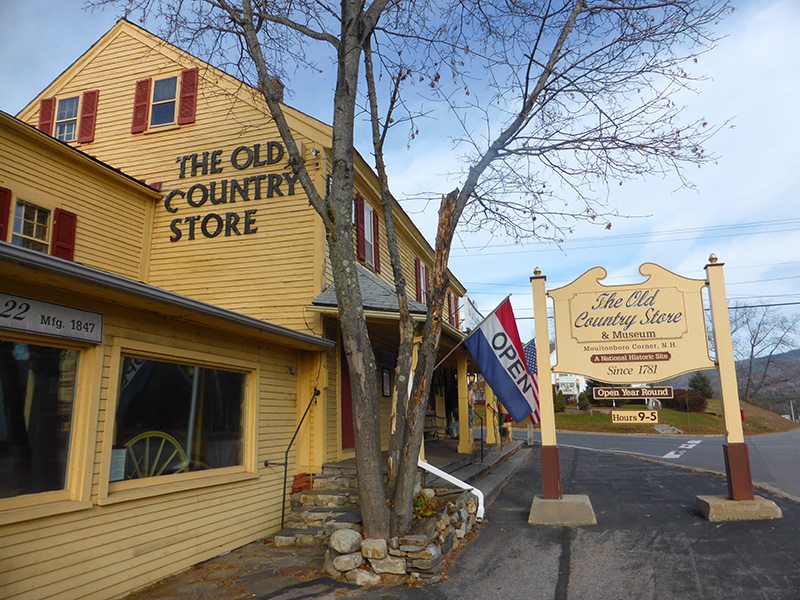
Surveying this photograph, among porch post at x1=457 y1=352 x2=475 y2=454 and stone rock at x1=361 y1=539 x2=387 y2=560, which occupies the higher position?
porch post at x1=457 y1=352 x2=475 y2=454

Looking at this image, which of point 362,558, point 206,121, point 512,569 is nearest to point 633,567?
point 512,569

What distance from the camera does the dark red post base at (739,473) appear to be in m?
7.51

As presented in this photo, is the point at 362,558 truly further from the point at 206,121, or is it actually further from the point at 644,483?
the point at 206,121

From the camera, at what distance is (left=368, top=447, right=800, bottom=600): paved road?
5301 mm

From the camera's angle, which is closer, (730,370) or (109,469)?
(109,469)

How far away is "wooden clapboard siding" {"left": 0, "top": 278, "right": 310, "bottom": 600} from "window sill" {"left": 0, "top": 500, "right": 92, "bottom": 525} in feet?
0.16

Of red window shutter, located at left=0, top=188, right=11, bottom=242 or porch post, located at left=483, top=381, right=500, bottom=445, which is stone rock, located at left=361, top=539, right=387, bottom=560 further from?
porch post, located at left=483, top=381, right=500, bottom=445

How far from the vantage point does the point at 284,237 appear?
10.7 m

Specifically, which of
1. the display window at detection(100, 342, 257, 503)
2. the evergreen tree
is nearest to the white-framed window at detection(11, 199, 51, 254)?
the display window at detection(100, 342, 257, 503)

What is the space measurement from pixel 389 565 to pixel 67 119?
1235 centimetres

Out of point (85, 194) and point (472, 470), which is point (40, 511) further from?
point (472, 470)

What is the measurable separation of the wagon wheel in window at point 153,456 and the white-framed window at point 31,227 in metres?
4.93

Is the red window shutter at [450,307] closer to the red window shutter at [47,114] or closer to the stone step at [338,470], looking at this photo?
the stone step at [338,470]

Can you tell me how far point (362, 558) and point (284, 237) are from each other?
637 cm
